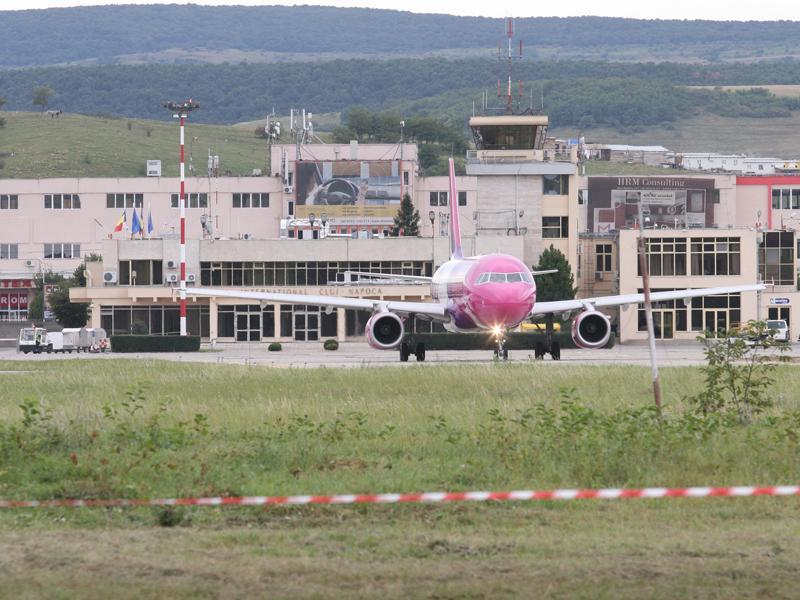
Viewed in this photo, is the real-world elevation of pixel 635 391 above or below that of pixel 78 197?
below

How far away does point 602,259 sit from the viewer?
114812 mm

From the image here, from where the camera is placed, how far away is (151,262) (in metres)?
105

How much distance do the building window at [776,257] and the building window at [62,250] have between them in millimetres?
73387

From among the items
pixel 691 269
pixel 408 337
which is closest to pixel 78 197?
pixel 691 269

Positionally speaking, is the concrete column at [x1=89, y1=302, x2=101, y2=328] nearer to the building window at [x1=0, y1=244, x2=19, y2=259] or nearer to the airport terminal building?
the airport terminal building

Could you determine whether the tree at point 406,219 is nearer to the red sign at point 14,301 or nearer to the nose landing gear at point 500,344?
the red sign at point 14,301

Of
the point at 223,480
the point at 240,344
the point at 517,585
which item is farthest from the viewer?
the point at 240,344

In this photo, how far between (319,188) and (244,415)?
4803 inches

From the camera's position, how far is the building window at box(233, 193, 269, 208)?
15350 centimetres

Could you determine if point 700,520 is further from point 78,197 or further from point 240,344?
point 78,197

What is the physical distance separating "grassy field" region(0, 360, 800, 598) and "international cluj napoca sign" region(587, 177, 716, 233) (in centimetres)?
12326

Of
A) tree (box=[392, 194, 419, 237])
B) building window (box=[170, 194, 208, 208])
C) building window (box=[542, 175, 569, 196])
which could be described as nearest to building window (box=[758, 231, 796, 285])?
building window (box=[542, 175, 569, 196])

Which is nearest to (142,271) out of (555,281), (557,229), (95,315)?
(95,315)

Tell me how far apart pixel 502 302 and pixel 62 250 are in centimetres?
10544
